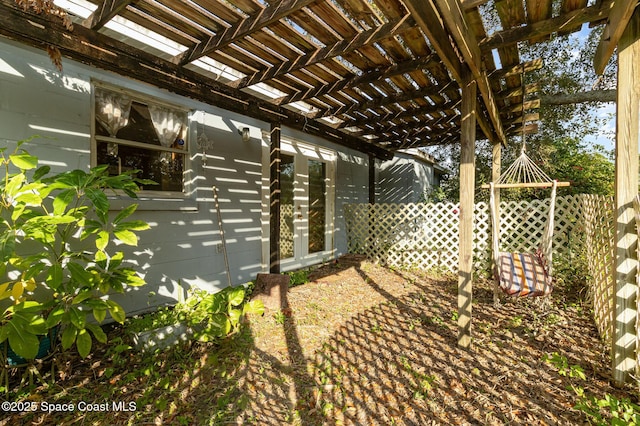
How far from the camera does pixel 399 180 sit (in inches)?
332

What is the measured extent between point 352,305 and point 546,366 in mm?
2002

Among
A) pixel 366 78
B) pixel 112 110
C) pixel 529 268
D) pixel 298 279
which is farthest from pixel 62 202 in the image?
pixel 529 268

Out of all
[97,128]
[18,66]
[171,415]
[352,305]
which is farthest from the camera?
[352,305]

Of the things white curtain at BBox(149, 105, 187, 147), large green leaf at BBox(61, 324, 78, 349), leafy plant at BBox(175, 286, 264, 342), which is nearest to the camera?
large green leaf at BBox(61, 324, 78, 349)

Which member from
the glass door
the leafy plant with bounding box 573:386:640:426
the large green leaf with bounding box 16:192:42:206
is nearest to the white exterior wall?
the glass door

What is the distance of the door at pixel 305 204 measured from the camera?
5.23 m

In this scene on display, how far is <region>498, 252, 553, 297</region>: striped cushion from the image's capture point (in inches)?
116

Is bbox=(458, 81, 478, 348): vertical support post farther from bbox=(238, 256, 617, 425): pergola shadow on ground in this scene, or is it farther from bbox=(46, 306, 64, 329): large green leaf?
bbox=(46, 306, 64, 329): large green leaf

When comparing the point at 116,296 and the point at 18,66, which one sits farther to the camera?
the point at 116,296

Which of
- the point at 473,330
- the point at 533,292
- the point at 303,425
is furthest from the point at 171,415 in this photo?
the point at 533,292

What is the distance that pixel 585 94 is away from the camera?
18.0 feet

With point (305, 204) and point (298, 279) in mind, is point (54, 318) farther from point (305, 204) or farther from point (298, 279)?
point (305, 204)

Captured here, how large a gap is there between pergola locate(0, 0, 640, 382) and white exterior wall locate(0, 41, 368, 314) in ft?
1.29

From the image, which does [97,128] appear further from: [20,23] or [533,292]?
[533,292]
